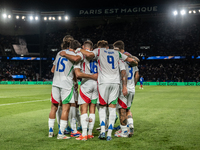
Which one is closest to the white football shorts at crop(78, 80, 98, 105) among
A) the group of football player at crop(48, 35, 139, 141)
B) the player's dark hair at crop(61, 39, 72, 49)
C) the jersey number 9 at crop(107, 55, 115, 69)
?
the group of football player at crop(48, 35, 139, 141)

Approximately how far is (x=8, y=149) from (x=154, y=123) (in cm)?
444

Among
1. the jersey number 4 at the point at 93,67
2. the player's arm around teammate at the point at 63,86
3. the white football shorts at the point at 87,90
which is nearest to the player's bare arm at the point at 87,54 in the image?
the jersey number 4 at the point at 93,67

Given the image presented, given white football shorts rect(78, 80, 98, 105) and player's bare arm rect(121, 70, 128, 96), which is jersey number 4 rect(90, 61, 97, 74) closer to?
white football shorts rect(78, 80, 98, 105)

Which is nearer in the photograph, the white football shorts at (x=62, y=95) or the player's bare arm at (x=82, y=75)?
the player's bare arm at (x=82, y=75)

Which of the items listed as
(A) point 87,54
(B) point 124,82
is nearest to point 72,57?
(A) point 87,54

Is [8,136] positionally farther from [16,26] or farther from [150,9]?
[16,26]

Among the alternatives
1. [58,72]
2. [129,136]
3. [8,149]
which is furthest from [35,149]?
[129,136]

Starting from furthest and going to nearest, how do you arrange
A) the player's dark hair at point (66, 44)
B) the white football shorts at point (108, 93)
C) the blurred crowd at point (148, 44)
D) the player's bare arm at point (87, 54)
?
the blurred crowd at point (148, 44), the player's dark hair at point (66, 44), the white football shorts at point (108, 93), the player's bare arm at point (87, 54)

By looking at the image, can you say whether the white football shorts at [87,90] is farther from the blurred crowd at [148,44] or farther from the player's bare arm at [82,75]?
the blurred crowd at [148,44]

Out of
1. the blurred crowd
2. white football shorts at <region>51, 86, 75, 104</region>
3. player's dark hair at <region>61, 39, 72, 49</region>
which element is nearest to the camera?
white football shorts at <region>51, 86, 75, 104</region>

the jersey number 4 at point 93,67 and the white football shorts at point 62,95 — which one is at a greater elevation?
the jersey number 4 at point 93,67

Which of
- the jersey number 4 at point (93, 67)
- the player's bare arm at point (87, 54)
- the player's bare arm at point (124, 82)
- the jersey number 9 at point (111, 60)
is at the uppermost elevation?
the player's bare arm at point (87, 54)

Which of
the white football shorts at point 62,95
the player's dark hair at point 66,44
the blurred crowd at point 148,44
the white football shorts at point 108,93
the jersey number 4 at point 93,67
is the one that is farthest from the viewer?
the blurred crowd at point 148,44

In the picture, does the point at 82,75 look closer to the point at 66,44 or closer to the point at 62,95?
the point at 62,95
